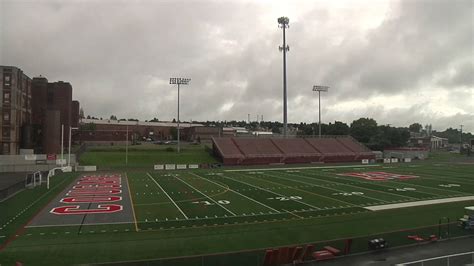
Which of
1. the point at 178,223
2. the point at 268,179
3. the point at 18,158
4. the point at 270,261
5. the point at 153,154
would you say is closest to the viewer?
the point at 270,261

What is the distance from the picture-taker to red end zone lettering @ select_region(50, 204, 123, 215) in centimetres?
2589

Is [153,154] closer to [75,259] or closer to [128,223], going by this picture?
[128,223]

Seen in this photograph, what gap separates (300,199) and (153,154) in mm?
49764

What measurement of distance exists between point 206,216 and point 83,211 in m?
8.17

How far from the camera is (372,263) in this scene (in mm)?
14969

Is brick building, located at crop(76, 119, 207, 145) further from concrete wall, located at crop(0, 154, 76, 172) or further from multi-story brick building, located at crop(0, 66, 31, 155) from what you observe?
concrete wall, located at crop(0, 154, 76, 172)

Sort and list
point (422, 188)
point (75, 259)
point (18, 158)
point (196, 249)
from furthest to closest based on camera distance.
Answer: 1. point (18, 158)
2. point (422, 188)
3. point (196, 249)
4. point (75, 259)

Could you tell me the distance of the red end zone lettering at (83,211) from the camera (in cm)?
2589

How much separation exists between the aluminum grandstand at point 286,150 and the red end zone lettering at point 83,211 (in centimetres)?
4358

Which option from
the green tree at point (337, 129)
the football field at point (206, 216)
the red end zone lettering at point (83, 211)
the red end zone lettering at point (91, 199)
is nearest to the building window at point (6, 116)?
the football field at point (206, 216)

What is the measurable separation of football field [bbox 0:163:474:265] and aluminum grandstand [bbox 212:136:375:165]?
103 ft

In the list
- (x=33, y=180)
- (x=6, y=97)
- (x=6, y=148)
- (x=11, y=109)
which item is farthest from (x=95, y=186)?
(x=6, y=97)

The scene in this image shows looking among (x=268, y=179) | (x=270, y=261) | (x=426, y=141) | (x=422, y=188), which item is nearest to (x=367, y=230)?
(x=270, y=261)

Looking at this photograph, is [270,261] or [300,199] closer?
[270,261]
